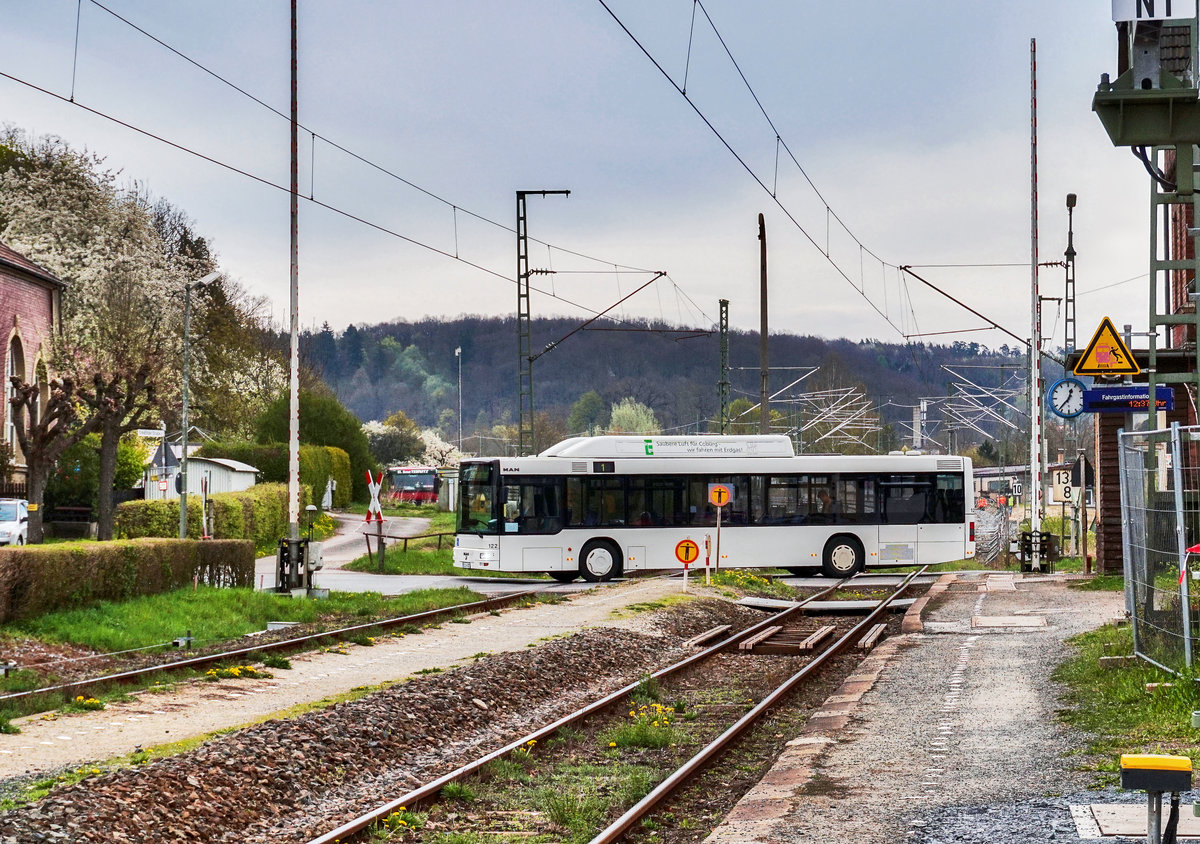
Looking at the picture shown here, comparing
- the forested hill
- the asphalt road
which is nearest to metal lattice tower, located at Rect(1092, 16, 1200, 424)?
the asphalt road

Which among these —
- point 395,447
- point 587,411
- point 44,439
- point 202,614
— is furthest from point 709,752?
point 587,411

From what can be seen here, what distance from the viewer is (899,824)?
8.59m

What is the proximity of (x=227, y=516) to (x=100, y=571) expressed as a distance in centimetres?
2340

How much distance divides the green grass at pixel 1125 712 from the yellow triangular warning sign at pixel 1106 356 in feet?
12.9

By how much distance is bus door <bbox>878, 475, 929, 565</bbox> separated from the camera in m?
34.9

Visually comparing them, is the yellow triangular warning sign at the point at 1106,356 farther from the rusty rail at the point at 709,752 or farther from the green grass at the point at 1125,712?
the rusty rail at the point at 709,752

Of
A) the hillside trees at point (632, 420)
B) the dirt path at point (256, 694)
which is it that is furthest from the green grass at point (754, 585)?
A: the hillside trees at point (632, 420)

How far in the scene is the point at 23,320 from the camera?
5094 centimetres

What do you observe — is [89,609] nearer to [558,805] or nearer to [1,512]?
[558,805]

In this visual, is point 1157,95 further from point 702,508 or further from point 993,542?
point 993,542

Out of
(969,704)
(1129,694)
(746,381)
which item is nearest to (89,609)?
(969,704)

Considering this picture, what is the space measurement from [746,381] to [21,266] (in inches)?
4838

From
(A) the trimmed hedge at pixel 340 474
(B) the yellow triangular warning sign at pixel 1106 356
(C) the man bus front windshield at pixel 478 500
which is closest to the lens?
(B) the yellow triangular warning sign at pixel 1106 356

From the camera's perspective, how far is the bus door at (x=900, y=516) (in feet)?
115
